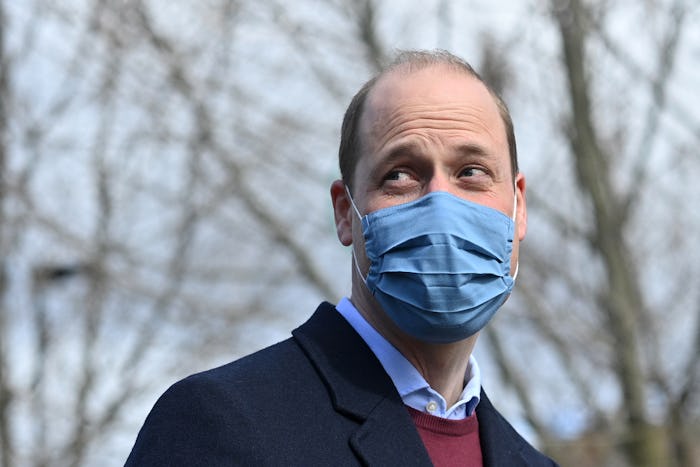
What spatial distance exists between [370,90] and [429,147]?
365mm

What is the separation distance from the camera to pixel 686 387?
35.7 ft

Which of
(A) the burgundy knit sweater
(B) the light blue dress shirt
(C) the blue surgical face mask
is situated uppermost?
(C) the blue surgical face mask

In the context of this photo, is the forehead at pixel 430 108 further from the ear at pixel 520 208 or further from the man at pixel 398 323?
the ear at pixel 520 208

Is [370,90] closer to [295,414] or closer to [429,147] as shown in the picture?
[429,147]

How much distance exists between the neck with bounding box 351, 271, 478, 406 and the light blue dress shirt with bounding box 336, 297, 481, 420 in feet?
0.06

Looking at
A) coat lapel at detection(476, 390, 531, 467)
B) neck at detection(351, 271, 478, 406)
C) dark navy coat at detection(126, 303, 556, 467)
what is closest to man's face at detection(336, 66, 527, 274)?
neck at detection(351, 271, 478, 406)

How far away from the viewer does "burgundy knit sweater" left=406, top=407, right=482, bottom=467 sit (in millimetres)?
3070

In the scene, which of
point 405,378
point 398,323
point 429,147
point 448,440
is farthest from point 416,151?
point 448,440

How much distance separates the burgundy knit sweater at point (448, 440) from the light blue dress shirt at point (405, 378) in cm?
2

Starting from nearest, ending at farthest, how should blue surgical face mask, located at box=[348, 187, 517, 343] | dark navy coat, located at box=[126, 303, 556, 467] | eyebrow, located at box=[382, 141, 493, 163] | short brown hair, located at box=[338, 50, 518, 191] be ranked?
1. dark navy coat, located at box=[126, 303, 556, 467]
2. blue surgical face mask, located at box=[348, 187, 517, 343]
3. eyebrow, located at box=[382, 141, 493, 163]
4. short brown hair, located at box=[338, 50, 518, 191]

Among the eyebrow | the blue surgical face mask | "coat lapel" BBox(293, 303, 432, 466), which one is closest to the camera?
"coat lapel" BBox(293, 303, 432, 466)

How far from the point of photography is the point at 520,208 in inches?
138

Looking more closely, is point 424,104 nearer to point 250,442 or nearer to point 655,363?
point 250,442

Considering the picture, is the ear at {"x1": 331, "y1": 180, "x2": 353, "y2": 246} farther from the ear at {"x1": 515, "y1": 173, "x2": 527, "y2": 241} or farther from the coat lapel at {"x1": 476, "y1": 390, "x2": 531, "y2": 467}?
the coat lapel at {"x1": 476, "y1": 390, "x2": 531, "y2": 467}
